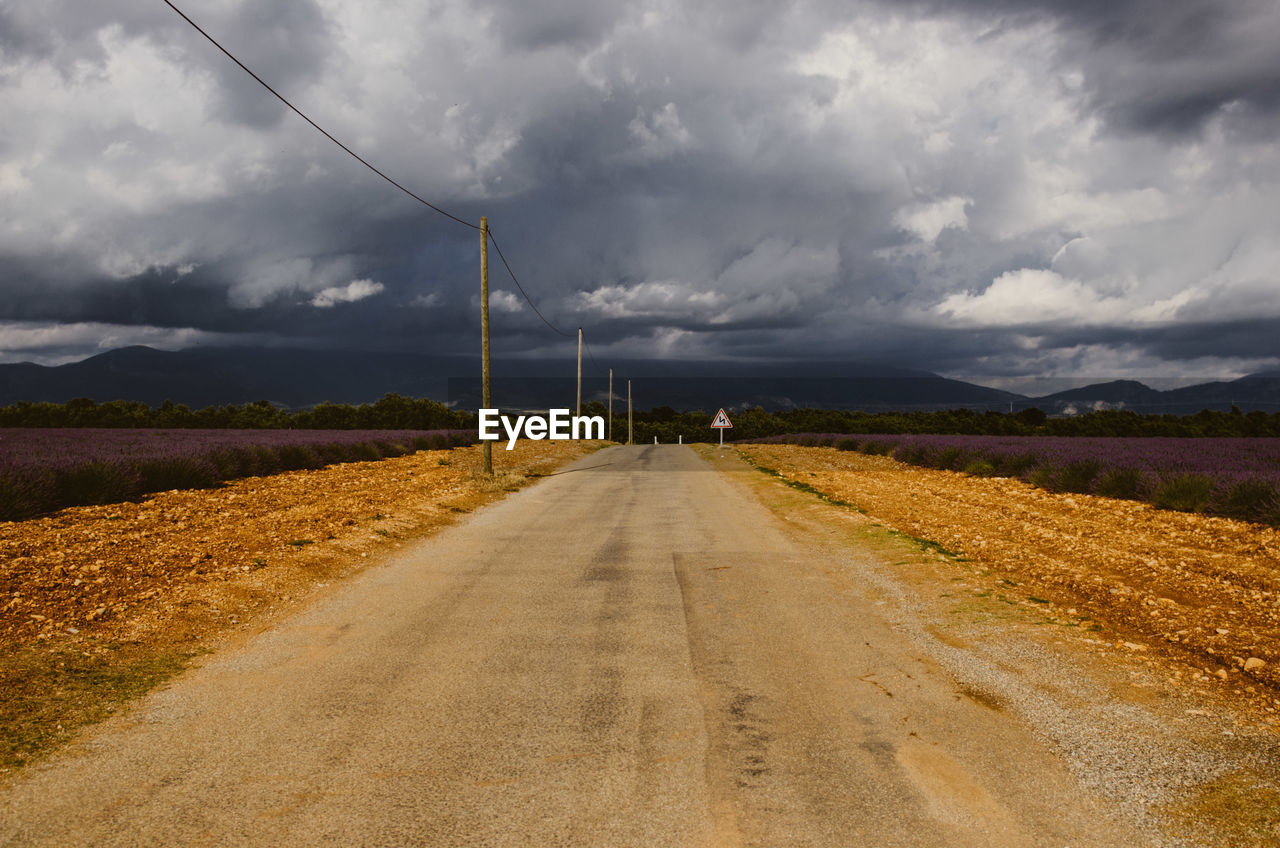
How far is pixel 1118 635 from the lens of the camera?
6383mm

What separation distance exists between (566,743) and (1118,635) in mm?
5268

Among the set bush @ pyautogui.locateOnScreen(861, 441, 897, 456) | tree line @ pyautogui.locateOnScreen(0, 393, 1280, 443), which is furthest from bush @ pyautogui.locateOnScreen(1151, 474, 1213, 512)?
tree line @ pyautogui.locateOnScreen(0, 393, 1280, 443)

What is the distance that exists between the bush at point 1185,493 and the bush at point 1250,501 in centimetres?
45

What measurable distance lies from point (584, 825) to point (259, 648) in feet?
13.1

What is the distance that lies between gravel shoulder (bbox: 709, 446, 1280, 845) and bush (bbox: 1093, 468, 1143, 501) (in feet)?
10.1

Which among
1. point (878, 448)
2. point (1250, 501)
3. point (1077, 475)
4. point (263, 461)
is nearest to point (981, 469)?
point (1077, 475)

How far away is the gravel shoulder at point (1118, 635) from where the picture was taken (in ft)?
12.4

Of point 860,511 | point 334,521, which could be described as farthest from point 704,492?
point 334,521

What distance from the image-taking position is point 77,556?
9094 millimetres

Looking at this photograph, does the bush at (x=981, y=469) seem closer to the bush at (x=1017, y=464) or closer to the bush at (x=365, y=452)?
the bush at (x=1017, y=464)

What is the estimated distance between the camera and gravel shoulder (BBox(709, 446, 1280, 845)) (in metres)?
3.78

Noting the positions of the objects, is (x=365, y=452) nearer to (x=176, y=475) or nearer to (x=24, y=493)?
(x=176, y=475)

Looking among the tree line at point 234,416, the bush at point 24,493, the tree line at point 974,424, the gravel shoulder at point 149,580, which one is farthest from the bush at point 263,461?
the tree line at point 974,424

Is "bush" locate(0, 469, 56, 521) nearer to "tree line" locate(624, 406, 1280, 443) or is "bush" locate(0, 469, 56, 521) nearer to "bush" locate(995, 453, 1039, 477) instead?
"bush" locate(995, 453, 1039, 477)
